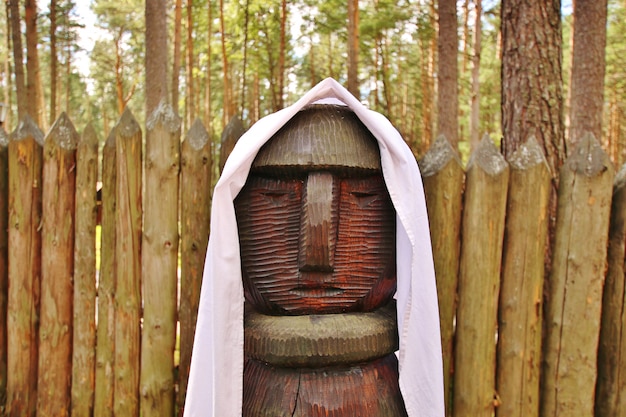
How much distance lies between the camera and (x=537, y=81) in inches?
134

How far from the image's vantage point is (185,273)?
7.97 feet

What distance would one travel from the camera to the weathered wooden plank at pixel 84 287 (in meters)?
2.47

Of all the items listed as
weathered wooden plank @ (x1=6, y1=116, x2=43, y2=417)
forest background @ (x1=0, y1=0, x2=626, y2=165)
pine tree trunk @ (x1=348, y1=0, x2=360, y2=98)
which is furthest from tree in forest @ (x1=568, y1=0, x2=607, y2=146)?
weathered wooden plank @ (x1=6, y1=116, x2=43, y2=417)

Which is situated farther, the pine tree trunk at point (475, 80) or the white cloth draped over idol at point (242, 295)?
the pine tree trunk at point (475, 80)

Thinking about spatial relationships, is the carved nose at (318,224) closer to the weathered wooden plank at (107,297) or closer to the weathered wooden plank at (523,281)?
the weathered wooden plank at (523,281)

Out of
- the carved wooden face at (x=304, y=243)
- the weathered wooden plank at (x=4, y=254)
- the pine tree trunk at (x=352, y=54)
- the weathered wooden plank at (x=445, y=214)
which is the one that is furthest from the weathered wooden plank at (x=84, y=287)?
the pine tree trunk at (x=352, y=54)

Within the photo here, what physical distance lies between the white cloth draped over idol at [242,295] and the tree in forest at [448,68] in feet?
22.0

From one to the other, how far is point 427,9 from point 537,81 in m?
11.2

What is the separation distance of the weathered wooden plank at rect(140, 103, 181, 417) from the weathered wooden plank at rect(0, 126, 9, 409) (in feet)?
2.60

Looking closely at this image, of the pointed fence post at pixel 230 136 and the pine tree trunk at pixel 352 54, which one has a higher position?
the pine tree trunk at pixel 352 54

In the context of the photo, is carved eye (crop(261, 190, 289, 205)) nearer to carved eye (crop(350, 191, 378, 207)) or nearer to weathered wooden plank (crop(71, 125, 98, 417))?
carved eye (crop(350, 191, 378, 207))

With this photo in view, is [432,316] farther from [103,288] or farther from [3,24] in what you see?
[3,24]

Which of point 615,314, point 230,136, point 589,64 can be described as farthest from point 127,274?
point 589,64

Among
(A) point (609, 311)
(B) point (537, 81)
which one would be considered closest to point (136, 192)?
(A) point (609, 311)
